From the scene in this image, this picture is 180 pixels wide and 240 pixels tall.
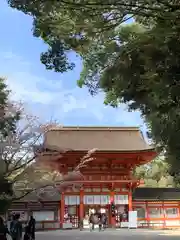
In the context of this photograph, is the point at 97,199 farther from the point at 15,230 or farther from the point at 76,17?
the point at 76,17

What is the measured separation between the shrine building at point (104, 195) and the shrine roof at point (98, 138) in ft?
0.69

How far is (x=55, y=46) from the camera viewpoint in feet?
29.4

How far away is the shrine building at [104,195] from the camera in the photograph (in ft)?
85.5

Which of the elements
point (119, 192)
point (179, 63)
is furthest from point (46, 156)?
point (179, 63)

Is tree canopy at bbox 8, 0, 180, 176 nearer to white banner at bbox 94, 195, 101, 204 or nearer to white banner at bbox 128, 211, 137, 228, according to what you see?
white banner at bbox 128, 211, 137, 228

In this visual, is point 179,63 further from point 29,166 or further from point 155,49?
point 29,166

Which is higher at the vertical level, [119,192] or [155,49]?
[155,49]

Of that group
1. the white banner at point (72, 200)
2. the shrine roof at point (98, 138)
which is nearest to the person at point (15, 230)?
the white banner at point (72, 200)

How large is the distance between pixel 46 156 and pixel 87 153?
5.76 metres

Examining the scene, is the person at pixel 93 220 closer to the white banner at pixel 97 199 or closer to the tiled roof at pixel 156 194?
the white banner at pixel 97 199

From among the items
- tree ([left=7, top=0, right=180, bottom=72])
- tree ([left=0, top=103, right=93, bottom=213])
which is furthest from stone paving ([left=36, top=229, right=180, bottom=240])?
tree ([left=7, top=0, right=180, bottom=72])

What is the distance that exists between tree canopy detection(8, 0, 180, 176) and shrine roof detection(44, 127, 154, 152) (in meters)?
17.0

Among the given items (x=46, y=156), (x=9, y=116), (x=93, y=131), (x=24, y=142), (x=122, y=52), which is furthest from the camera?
(x=93, y=131)

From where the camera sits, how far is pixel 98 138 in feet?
100
